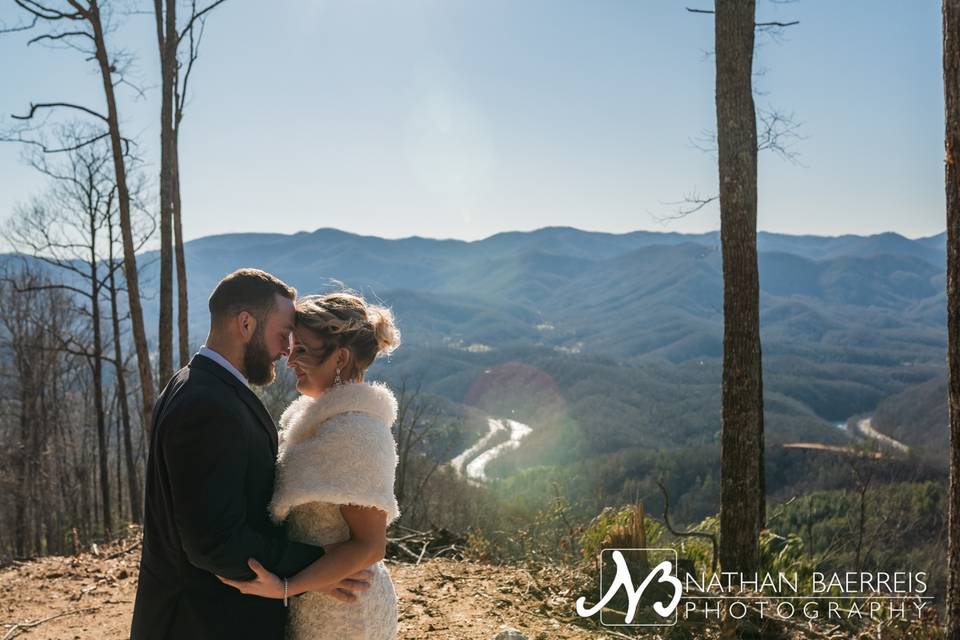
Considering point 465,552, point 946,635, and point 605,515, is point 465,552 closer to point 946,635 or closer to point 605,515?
point 605,515

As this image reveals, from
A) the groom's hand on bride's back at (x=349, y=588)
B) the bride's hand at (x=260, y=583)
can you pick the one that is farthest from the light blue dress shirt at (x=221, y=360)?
the groom's hand on bride's back at (x=349, y=588)

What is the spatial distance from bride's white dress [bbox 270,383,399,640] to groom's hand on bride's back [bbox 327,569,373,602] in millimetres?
43

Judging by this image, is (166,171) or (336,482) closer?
(336,482)

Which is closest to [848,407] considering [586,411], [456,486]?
[586,411]

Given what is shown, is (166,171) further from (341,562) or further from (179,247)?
(341,562)

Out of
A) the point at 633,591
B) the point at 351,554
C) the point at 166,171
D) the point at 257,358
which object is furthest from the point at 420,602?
the point at 166,171

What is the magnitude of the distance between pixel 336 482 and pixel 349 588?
0.37 m

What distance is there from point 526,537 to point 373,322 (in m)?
5.32

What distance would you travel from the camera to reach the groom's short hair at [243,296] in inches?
85.4

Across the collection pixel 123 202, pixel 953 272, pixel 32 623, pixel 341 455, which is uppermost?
pixel 123 202

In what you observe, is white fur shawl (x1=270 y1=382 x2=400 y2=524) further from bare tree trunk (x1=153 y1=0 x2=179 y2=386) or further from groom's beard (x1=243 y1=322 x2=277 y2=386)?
bare tree trunk (x1=153 y1=0 x2=179 y2=386)

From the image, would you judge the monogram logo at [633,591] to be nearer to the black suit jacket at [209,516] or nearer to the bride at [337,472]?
the bride at [337,472]

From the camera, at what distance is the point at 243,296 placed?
Result: 2.18 m

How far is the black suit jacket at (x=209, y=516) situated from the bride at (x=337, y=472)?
0.06 m
